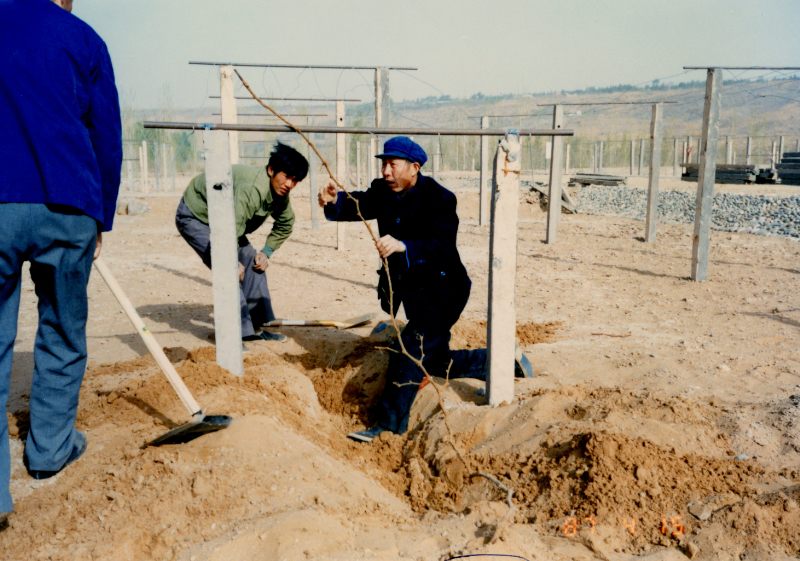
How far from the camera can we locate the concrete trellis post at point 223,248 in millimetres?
4000

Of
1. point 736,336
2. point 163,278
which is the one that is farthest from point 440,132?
point 163,278

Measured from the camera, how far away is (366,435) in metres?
3.90

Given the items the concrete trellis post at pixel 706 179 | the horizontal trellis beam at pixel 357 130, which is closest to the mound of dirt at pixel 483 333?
the horizontal trellis beam at pixel 357 130

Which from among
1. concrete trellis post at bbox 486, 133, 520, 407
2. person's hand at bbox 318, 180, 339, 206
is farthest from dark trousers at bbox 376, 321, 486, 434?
person's hand at bbox 318, 180, 339, 206

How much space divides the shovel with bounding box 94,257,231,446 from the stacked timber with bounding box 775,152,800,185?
84.1 feet

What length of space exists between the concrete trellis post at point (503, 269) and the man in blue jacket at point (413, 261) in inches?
10.4

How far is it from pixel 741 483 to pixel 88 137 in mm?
3424

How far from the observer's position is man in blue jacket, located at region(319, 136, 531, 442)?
3930 mm

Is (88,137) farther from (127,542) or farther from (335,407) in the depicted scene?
(335,407)

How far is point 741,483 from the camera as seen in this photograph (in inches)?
113

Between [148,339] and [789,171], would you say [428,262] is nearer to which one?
[148,339]

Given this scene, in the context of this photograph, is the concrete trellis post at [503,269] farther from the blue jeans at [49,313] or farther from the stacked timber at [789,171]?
the stacked timber at [789,171]

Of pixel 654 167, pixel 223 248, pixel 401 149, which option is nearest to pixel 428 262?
pixel 401 149

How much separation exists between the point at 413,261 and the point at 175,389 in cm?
157
